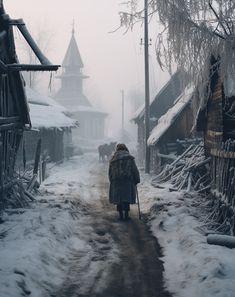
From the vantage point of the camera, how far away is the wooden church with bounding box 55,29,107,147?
6094 cm

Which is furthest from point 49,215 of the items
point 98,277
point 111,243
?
point 98,277

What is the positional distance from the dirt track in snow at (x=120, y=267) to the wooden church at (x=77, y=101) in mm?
49536

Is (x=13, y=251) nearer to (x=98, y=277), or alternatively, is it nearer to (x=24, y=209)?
(x=98, y=277)

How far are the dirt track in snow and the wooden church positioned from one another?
163 feet

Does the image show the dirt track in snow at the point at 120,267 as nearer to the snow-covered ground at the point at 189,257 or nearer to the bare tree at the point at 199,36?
the snow-covered ground at the point at 189,257

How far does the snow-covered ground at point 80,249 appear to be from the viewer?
609 centimetres

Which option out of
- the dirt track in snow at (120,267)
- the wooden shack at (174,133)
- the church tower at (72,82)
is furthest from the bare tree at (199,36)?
the church tower at (72,82)

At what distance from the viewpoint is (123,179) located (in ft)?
37.6

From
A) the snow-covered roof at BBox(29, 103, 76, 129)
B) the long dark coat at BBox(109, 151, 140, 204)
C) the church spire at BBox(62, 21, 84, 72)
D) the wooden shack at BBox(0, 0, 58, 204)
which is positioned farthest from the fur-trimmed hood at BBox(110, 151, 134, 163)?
the church spire at BBox(62, 21, 84, 72)

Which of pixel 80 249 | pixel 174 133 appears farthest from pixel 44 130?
pixel 80 249

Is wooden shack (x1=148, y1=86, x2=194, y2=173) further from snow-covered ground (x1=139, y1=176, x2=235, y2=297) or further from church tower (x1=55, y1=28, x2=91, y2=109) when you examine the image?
church tower (x1=55, y1=28, x2=91, y2=109)

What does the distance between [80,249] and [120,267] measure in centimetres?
134

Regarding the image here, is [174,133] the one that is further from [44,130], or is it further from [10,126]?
[10,126]

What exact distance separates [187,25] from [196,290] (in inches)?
276
